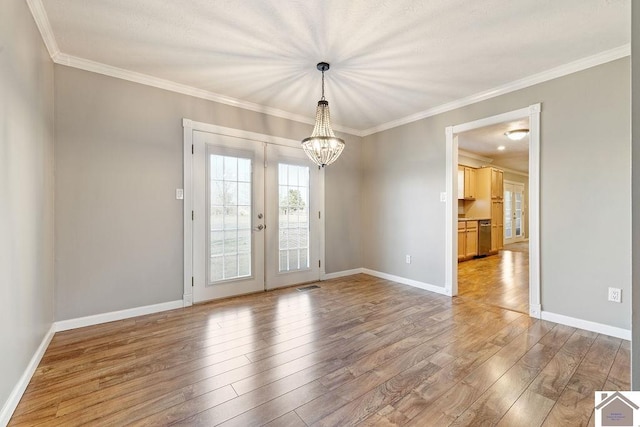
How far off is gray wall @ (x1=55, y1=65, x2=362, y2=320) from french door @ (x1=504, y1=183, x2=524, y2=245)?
30.7ft

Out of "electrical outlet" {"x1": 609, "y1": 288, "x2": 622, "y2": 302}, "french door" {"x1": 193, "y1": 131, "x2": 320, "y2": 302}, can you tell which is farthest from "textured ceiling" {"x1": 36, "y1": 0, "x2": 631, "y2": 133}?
"electrical outlet" {"x1": 609, "y1": 288, "x2": 622, "y2": 302}

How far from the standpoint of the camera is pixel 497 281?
14.7ft

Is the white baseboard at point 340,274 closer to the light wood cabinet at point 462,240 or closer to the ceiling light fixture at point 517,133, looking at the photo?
the light wood cabinet at point 462,240

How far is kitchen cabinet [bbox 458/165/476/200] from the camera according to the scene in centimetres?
675

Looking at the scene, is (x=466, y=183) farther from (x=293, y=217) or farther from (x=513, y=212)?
(x=293, y=217)

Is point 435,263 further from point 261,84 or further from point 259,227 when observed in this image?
point 261,84

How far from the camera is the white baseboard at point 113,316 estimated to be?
2641 millimetres

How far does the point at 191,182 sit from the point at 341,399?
9.11 ft

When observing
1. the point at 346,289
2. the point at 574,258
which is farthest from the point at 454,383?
the point at 346,289

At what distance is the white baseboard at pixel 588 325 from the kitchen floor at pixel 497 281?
0.86 ft

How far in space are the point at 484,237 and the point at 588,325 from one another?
4473 mm

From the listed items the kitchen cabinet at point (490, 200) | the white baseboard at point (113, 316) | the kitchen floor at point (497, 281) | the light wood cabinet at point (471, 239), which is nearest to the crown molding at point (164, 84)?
the white baseboard at point (113, 316)

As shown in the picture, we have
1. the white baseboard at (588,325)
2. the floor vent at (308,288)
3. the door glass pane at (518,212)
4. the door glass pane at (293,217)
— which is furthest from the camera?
the door glass pane at (518,212)

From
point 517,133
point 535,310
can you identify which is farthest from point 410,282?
point 517,133
